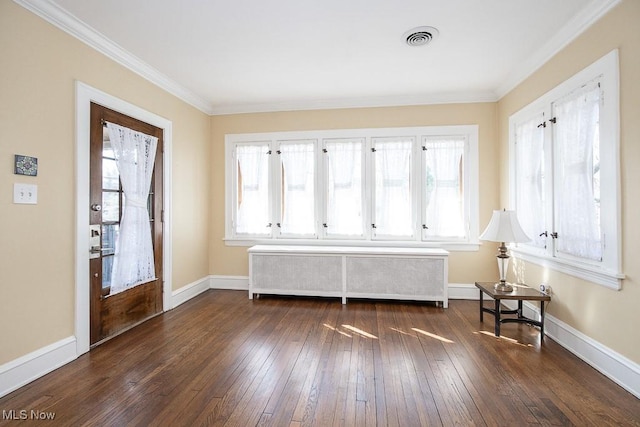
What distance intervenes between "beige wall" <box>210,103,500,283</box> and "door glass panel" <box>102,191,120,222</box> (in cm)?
180

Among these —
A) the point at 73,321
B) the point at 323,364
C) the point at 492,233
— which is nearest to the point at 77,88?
the point at 73,321

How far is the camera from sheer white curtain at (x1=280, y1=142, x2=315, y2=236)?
4.59m

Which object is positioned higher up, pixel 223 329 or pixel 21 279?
pixel 21 279

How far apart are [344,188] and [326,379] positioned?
2.76 meters

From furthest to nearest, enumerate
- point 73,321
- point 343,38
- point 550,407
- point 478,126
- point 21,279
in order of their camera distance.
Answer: point 478,126
point 343,38
point 73,321
point 21,279
point 550,407

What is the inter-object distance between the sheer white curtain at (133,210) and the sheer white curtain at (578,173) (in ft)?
13.6

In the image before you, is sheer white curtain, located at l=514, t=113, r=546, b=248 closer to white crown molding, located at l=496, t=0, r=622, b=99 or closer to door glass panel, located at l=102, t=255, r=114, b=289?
white crown molding, located at l=496, t=0, r=622, b=99

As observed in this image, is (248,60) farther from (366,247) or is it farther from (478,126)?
(478,126)

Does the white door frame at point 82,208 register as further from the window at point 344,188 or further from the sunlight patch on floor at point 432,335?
the sunlight patch on floor at point 432,335

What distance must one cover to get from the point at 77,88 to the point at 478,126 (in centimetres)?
450

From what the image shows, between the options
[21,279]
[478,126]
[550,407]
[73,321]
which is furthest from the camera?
[478,126]

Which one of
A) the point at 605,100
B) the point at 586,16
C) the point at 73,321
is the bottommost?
the point at 73,321

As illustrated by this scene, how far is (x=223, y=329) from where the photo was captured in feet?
10.5

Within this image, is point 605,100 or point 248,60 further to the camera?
point 248,60
